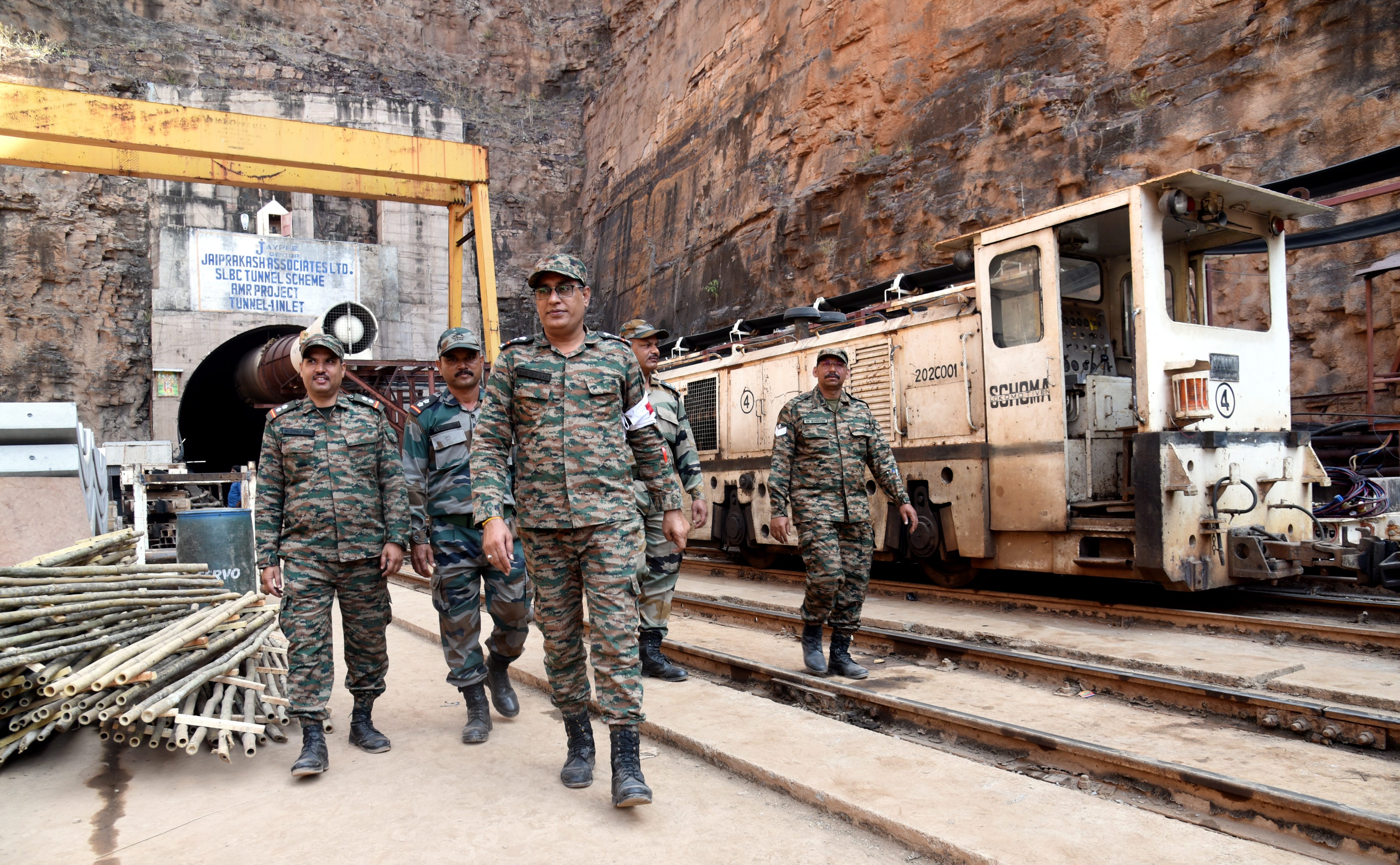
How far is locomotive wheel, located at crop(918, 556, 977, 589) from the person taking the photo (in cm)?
847

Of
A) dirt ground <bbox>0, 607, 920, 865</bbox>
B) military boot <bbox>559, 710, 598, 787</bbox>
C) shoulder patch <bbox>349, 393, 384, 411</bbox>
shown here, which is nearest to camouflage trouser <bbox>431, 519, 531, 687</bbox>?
dirt ground <bbox>0, 607, 920, 865</bbox>

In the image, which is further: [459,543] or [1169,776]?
[459,543]

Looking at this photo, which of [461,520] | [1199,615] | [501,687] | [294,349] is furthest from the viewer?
[294,349]

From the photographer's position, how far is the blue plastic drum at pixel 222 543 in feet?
32.4

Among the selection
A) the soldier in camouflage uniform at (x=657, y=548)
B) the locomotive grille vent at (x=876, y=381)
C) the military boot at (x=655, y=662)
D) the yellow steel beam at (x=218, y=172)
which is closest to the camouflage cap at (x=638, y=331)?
the soldier in camouflage uniform at (x=657, y=548)

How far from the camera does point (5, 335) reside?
23.0 metres

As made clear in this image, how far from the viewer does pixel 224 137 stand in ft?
35.4

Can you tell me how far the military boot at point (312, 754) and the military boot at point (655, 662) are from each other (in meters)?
1.86

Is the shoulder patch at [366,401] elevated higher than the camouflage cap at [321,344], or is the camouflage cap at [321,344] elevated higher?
the camouflage cap at [321,344]

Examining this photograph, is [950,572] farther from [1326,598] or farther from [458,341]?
[458,341]

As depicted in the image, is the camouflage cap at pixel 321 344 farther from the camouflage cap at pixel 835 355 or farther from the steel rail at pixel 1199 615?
the steel rail at pixel 1199 615

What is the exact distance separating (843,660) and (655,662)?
113 cm

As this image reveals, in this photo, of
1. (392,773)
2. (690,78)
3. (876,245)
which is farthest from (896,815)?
(690,78)

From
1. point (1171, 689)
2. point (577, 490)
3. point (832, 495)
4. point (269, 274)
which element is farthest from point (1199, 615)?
point (269, 274)
